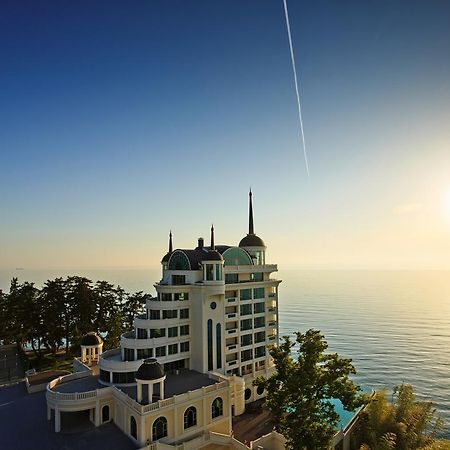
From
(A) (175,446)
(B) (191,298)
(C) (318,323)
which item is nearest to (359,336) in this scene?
(C) (318,323)

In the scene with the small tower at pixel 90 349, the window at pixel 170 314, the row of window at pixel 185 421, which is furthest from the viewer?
the small tower at pixel 90 349

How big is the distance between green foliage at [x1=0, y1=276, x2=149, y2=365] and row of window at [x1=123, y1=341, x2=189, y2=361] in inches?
728

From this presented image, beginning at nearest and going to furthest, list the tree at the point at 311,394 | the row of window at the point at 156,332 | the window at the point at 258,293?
1. the tree at the point at 311,394
2. the row of window at the point at 156,332
3. the window at the point at 258,293

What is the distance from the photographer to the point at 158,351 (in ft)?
119

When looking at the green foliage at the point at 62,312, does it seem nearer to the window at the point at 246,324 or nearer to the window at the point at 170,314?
the window at the point at 170,314

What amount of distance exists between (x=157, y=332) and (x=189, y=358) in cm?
490

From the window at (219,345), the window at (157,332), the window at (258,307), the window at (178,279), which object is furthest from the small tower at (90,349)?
the window at (258,307)

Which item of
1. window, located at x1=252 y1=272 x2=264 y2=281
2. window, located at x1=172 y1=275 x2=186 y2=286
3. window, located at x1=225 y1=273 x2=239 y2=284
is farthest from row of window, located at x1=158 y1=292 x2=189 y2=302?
window, located at x1=252 y1=272 x2=264 y2=281

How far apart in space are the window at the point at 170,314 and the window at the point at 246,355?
9.46 metres

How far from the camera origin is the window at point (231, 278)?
136 feet

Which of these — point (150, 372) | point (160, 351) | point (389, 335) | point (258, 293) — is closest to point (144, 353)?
point (160, 351)

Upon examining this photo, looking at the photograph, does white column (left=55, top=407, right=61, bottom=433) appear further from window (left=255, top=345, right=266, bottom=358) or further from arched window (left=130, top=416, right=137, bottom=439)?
window (left=255, top=345, right=266, bottom=358)

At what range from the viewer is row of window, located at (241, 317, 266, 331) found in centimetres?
4203

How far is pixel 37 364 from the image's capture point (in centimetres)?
5294
